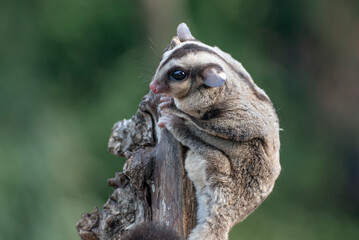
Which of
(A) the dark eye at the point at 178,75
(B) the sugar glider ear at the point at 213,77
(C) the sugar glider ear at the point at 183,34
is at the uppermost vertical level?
(C) the sugar glider ear at the point at 183,34

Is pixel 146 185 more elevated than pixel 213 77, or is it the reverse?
pixel 213 77

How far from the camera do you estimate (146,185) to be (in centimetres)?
445

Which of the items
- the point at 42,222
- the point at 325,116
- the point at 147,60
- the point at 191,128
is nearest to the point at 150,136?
the point at 191,128

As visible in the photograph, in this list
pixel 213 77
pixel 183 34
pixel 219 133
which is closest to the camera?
pixel 213 77

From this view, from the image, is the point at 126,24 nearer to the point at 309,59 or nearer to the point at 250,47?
the point at 250,47

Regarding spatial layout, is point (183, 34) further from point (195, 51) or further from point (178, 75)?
point (178, 75)

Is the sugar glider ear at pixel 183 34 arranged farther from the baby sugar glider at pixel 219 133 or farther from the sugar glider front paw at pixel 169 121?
the sugar glider front paw at pixel 169 121

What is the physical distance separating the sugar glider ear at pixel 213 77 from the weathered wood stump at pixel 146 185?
18.6 inches

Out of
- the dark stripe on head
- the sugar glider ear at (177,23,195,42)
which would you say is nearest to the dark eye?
the dark stripe on head

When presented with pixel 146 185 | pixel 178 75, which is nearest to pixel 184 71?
pixel 178 75

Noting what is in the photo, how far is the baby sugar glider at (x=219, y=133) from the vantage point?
433 centimetres

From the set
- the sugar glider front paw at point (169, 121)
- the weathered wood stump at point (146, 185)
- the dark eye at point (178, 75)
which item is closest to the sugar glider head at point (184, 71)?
the dark eye at point (178, 75)

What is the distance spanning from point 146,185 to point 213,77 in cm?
89

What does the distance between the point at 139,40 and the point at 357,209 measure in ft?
14.8
